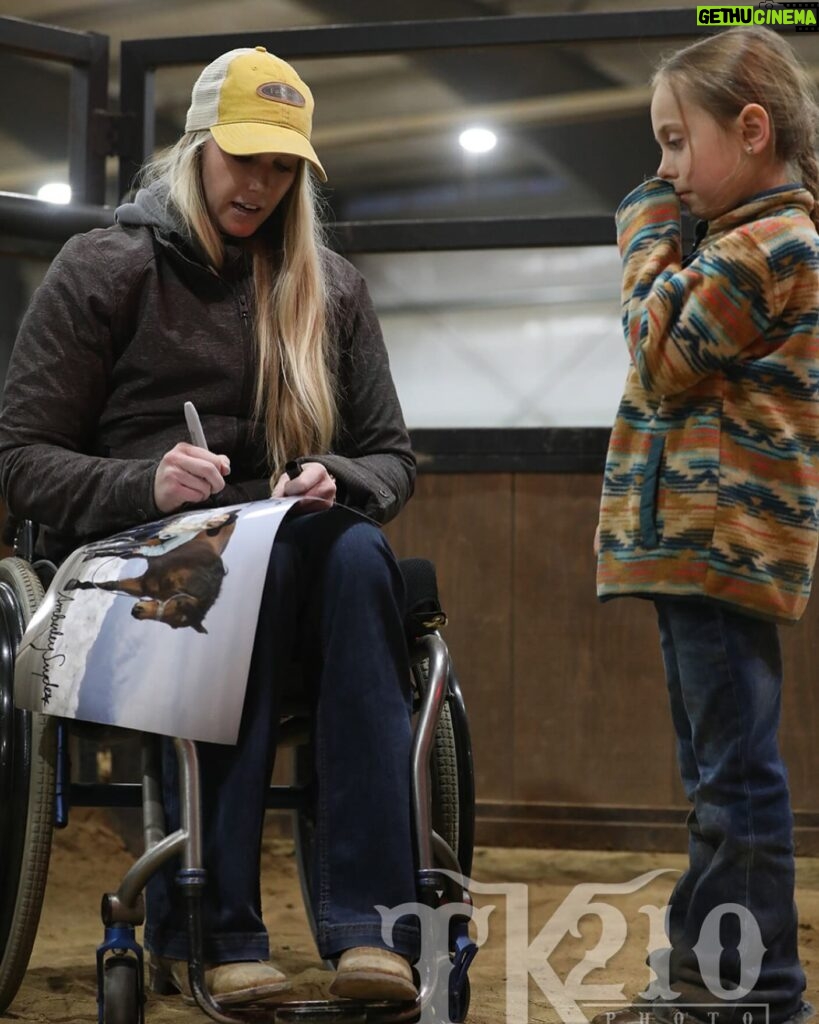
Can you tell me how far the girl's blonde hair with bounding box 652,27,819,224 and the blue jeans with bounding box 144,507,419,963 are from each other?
2.17 ft

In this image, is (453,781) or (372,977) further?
(453,781)

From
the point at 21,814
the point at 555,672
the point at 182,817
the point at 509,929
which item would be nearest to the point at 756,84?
the point at 182,817

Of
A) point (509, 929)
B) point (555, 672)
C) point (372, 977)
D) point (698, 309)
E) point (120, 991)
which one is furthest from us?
point (555, 672)

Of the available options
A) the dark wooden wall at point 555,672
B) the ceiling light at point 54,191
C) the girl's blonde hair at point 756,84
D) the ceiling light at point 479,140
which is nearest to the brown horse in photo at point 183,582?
the girl's blonde hair at point 756,84

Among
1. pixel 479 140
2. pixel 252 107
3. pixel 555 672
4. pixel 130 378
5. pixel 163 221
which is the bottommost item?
pixel 555 672

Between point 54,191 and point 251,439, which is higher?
point 54,191

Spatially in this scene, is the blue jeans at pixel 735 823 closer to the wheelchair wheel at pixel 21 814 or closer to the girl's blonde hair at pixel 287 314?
the girl's blonde hair at pixel 287 314

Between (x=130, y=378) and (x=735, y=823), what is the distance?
3.10ft

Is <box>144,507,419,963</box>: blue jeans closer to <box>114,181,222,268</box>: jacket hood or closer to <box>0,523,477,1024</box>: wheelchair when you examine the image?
<box>0,523,477,1024</box>: wheelchair

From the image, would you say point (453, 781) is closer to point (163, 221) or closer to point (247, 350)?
point (247, 350)

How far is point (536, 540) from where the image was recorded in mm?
3104

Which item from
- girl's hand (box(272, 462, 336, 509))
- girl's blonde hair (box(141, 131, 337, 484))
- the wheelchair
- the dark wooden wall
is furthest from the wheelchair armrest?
the dark wooden wall

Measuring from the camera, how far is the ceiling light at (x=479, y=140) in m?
3.26

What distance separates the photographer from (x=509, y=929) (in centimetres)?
240
